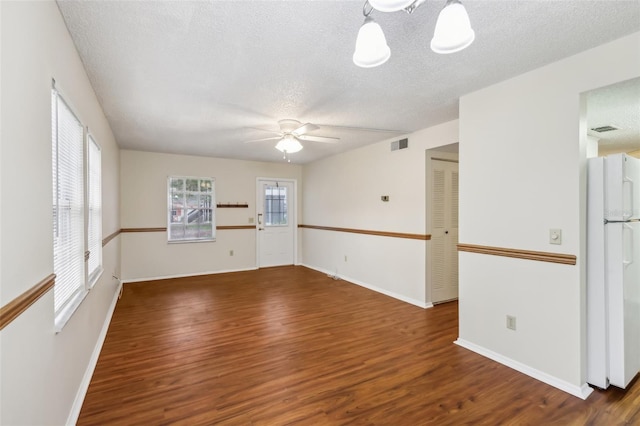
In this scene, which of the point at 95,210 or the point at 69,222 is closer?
the point at 69,222

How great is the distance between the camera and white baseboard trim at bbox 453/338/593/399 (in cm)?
223

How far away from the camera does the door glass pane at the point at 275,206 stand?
273 inches

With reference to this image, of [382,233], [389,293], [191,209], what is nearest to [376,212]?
[382,233]

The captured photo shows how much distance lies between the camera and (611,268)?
2.23 metres

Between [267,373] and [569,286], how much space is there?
2.39 metres

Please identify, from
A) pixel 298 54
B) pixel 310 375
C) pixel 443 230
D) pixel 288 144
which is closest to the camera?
pixel 298 54

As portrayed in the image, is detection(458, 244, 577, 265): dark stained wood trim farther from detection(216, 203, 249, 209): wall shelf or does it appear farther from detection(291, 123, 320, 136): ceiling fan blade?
detection(216, 203, 249, 209): wall shelf

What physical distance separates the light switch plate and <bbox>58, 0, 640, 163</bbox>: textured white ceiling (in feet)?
4.18

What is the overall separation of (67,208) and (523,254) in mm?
3337

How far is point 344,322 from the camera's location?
11.8 ft

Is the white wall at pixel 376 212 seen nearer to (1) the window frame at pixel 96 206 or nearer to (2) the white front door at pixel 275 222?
(2) the white front door at pixel 275 222

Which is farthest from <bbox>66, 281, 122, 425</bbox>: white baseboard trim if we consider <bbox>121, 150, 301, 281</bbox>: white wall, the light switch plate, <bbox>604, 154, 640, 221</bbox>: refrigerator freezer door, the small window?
<bbox>604, 154, 640, 221</bbox>: refrigerator freezer door

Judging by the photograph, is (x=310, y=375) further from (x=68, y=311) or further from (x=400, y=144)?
(x=400, y=144)

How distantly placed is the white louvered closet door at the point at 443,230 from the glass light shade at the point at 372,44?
9.93 ft
